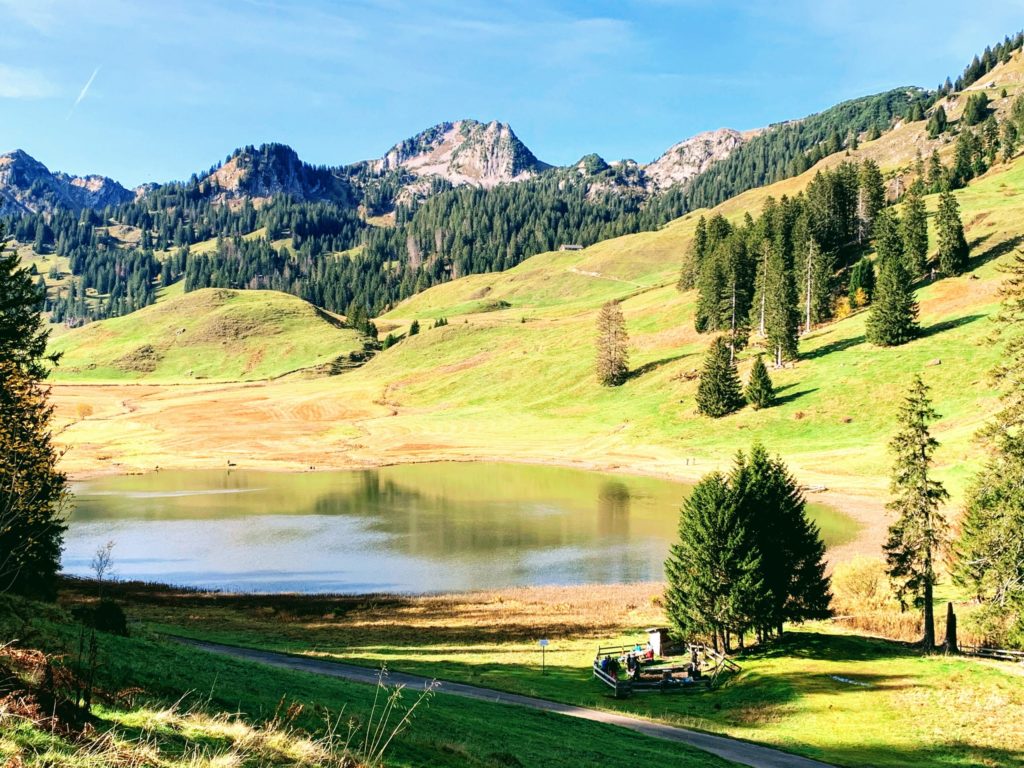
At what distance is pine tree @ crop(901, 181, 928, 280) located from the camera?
111625mm

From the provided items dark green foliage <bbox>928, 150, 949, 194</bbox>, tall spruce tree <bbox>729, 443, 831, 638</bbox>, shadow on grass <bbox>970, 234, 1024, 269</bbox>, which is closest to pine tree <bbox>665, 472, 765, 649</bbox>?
tall spruce tree <bbox>729, 443, 831, 638</bbox>

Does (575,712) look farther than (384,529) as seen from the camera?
No

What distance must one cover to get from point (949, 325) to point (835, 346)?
49.6 ft

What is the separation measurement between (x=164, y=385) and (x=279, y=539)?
128 m

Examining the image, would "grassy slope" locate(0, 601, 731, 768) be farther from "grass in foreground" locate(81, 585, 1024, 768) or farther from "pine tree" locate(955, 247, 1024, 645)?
"pine tree" locate(955, 247, 1024, 645)

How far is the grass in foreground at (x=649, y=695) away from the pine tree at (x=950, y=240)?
9144cm

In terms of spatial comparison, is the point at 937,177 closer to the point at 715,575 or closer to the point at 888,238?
the point at 888,238

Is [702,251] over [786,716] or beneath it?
over

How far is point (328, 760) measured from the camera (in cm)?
966

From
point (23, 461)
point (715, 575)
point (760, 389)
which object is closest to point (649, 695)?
point (715, 575)

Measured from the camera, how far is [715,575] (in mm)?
36219

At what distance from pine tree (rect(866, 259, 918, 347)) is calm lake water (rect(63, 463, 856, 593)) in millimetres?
40783

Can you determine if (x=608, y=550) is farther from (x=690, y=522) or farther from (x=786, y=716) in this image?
(x=786, y=716)

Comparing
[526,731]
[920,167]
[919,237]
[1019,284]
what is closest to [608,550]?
[1019,284]
